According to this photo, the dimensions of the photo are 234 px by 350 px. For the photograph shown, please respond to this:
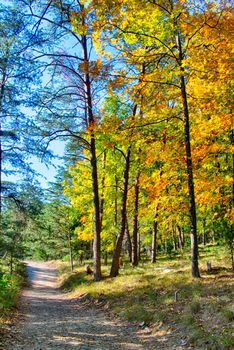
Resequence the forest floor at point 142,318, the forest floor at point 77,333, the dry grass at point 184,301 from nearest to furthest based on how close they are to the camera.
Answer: the dry grass at point 184,301 → the forest floor at point 142,318 → the forest floor at point 77,333

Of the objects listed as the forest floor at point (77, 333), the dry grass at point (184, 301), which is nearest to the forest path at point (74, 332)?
the forest floor at point (77, 333)

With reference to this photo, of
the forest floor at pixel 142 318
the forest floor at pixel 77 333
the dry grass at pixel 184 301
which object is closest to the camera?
the dry grass at pixel 184 301

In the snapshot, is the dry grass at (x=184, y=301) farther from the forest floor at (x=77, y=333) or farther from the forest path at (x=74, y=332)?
the forest path at (x=74, y=332)

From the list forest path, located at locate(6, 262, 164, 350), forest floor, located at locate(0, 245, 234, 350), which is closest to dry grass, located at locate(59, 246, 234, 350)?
forest floor, located at locate(0, 245, 234, 350)

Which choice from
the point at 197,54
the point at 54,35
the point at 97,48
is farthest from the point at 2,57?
the point at 197,54

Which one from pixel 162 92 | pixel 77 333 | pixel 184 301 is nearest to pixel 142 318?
pixel 184 301

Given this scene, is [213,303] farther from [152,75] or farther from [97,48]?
[97,48]

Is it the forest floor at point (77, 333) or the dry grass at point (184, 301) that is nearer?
the dry grass at point (184, 301)

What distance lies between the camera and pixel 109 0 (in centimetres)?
746

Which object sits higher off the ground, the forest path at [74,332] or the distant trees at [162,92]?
the distant trees at [162,92]

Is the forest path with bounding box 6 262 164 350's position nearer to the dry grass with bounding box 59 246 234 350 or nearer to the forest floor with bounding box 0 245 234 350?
the forest floor with bounding box 0 245 234 350

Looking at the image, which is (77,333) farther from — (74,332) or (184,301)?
(184,301)

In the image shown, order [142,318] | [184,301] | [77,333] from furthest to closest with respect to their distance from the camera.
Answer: [142,318] < [184,301] < [77,333]

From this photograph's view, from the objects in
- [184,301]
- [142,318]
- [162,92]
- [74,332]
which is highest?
[162,92]
